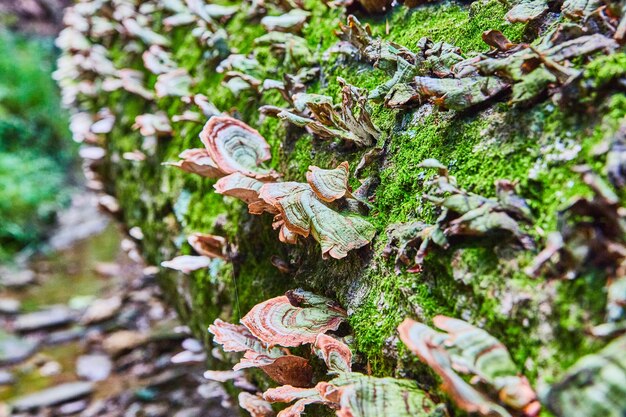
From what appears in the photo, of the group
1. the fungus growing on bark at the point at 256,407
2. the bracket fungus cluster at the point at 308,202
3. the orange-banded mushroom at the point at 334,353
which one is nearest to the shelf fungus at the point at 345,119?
the bracket fungus cluster at the point at 308,202

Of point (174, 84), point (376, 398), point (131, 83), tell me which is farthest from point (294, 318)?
point (131, 83)

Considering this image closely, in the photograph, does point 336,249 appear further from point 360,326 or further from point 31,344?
point 31,344

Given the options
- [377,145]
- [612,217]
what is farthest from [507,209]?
[377,145]

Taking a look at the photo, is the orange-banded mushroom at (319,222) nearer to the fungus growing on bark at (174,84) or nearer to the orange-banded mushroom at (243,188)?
the orange-banded mushroom at (243,188)

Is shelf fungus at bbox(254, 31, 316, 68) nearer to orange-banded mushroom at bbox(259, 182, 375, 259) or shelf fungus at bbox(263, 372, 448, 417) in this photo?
orange-banded mushroom at bbox(259, 182, 375, 259)

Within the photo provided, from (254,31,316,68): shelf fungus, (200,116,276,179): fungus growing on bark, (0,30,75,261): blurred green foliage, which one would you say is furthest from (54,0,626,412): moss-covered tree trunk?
(0,30,75,261): blurred green foliage

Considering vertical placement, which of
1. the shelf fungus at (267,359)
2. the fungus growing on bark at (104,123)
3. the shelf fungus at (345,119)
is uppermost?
the fungus growing on bark at (104,123)
